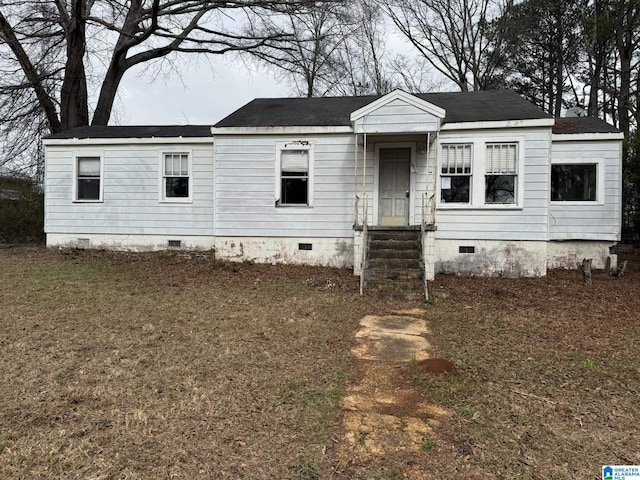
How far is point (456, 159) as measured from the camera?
9445 millimetres

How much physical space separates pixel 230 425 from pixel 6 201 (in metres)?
16.9

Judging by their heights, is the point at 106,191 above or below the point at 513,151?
below

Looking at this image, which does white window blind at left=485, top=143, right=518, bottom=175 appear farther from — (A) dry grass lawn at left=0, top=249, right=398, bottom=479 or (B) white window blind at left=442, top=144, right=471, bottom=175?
(A) dry grass lawn at left=0, top=249, right=398, bottom=479

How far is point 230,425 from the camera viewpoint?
9.68 ft

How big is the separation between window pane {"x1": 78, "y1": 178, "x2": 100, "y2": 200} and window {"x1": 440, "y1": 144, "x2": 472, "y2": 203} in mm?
9568

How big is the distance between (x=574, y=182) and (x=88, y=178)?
42.9ft

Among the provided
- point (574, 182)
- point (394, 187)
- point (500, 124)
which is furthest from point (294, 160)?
point (574, 182)

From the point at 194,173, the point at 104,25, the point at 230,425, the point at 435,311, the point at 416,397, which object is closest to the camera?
the point at 230,425

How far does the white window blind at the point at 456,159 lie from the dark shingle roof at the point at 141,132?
6288mm

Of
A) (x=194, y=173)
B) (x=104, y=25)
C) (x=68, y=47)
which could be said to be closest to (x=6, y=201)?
(x=68, y=47)

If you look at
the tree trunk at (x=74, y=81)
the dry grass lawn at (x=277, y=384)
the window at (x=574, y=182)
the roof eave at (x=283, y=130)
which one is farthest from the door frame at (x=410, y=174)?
the tree trunk at (x=74, y=81)

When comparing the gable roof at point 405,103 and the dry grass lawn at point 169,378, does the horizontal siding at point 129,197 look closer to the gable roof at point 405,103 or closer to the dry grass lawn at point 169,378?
the dry grass lawn at point 169,378

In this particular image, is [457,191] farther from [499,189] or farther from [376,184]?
[376,184]

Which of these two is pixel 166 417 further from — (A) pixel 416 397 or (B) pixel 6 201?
(B) pixel 6 201
